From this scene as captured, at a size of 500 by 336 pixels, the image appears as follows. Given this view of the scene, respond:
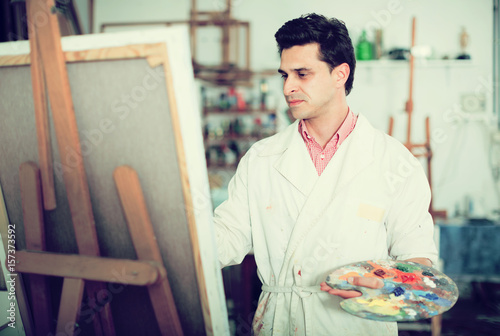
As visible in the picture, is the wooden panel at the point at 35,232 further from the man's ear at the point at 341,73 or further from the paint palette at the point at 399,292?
the man's ear at the point at 341,73

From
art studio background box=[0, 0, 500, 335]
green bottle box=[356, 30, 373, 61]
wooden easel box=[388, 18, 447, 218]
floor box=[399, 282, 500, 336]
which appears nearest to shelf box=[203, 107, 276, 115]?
art studio background box=[0, 0, 500, 335]

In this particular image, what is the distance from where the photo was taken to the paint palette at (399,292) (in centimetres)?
88

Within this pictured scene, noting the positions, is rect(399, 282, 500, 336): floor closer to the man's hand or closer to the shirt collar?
the shirt collar

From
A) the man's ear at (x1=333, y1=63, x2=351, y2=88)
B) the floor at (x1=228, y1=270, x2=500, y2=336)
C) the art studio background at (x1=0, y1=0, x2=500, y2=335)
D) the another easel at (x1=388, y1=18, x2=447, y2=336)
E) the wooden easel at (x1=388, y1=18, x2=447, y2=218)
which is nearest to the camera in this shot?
the man's ear at (x1=333, y1=63, x2=351, y2=88)

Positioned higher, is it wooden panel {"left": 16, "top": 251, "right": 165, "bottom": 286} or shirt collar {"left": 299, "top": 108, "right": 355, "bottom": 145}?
shirt collar {"left": 299, "top": 108, "right": 355, "bottom": 145}

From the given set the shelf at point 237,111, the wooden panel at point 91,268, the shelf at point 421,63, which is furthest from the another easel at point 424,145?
the wooden panel at point 91,268

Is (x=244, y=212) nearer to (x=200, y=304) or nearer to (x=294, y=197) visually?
(x=294, y=197)

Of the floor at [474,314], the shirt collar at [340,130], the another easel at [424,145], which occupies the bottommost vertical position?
the floor at [474,314]

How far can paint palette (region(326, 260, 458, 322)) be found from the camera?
88 centimetres

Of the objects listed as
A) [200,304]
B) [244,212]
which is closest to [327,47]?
[244,212]

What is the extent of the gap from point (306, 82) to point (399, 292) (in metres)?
0.80

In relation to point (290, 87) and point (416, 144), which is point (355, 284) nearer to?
point (290, 87)

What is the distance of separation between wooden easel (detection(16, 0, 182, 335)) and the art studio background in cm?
270

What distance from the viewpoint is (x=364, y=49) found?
3645mm
